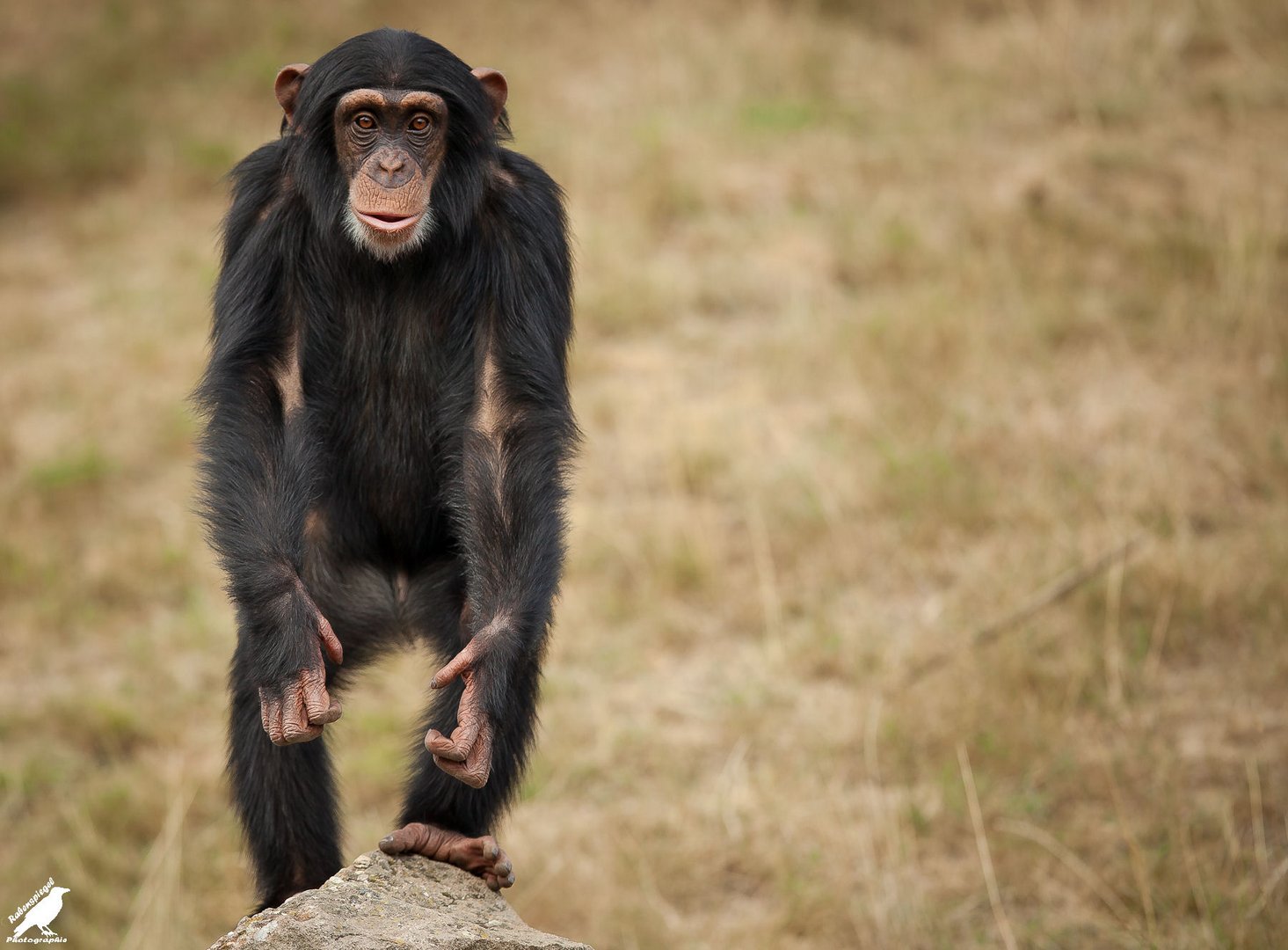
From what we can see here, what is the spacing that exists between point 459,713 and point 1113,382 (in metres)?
5.81

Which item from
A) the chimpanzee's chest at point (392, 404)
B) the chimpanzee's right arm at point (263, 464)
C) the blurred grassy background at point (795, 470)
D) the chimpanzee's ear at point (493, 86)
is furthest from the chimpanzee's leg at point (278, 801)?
the chimpanzee's ear at point (493, 86)

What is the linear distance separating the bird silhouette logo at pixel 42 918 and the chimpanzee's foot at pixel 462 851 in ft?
7.56

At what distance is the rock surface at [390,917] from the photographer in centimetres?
292

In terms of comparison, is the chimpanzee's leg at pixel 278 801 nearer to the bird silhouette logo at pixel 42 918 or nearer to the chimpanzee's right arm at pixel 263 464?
the chimpanzee's right arm at pixel 263 464

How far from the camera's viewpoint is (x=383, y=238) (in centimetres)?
341

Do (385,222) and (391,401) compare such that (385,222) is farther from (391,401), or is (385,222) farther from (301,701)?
(301,701)

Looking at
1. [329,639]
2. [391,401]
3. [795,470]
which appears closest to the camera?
[329,639]

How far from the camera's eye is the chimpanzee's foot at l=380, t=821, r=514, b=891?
3426 mm

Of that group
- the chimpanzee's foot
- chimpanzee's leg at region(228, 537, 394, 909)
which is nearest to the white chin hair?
chimpanzee's leg at region(228, 537, 394, 909)

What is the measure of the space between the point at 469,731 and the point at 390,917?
452 millimetres

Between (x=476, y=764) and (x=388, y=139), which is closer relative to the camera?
(x=476, y=764)

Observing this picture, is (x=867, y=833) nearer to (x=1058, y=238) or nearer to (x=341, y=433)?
(x=341, y=433)

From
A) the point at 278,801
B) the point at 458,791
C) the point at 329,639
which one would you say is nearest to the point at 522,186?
the point at 329,639

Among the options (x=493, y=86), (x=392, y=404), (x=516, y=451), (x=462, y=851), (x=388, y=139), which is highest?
(x=493, y=86)
